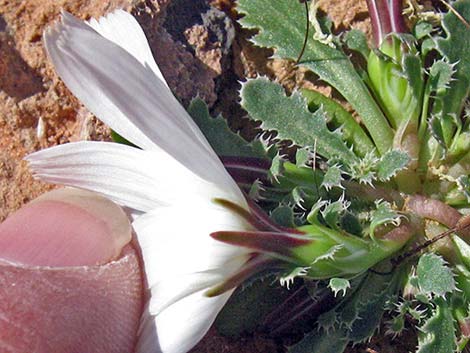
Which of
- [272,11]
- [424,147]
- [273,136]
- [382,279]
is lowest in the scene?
[382,279]

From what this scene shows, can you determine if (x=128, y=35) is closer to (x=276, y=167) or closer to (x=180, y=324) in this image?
(x=276, y=167)

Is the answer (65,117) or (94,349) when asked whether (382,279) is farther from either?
(65,117)

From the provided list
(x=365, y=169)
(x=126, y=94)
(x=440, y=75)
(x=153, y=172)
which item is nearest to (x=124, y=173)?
(x=153, y=172)

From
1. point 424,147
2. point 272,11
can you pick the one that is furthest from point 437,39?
point 272,11

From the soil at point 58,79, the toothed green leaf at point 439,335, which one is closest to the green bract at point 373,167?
the toothed green leaf at point 439,335

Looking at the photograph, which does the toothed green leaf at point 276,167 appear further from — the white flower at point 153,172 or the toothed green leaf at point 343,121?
the toothed green leaf at point 343,121

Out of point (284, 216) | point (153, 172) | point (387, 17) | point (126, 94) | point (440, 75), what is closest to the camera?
point (126, 94)
